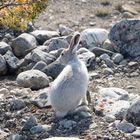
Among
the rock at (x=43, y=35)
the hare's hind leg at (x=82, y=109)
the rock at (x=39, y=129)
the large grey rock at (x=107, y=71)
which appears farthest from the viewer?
the rock at (x=43, y=35)

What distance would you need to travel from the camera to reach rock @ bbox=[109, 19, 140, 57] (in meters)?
13.6

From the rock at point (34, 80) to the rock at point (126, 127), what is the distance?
260 centimetres

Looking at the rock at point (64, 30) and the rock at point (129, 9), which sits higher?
the rock at point (64, 30)

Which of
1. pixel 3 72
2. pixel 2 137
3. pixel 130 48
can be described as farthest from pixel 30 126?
pixel 130 48

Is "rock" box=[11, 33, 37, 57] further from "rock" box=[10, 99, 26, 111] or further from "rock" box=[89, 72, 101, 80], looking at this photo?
"rock" box=[10, 99, 26, 111]

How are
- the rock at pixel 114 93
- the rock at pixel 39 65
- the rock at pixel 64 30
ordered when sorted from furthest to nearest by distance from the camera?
1. the rock at pixel 64 30
2. the rock at pixel 39 65
3. the rock at pixel 114 93

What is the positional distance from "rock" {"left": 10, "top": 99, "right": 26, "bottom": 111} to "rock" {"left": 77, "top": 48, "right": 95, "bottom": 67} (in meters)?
2.65

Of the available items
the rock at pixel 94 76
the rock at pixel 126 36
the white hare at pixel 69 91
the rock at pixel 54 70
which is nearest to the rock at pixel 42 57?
the rock at pixel 54 70

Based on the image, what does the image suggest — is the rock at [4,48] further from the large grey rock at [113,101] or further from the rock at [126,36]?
the large grey rock at [113,101]

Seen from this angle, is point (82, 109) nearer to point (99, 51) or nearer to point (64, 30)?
point (99, 51)

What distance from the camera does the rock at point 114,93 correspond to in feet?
35.2

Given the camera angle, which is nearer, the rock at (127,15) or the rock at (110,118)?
the rock at (110,118)

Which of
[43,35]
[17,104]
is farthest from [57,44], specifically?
[17,104]

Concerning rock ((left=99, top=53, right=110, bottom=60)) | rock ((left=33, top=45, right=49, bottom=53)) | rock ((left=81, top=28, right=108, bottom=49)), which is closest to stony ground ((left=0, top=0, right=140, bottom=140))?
rock ((left=99, top=53, right=110, bottom=60))
